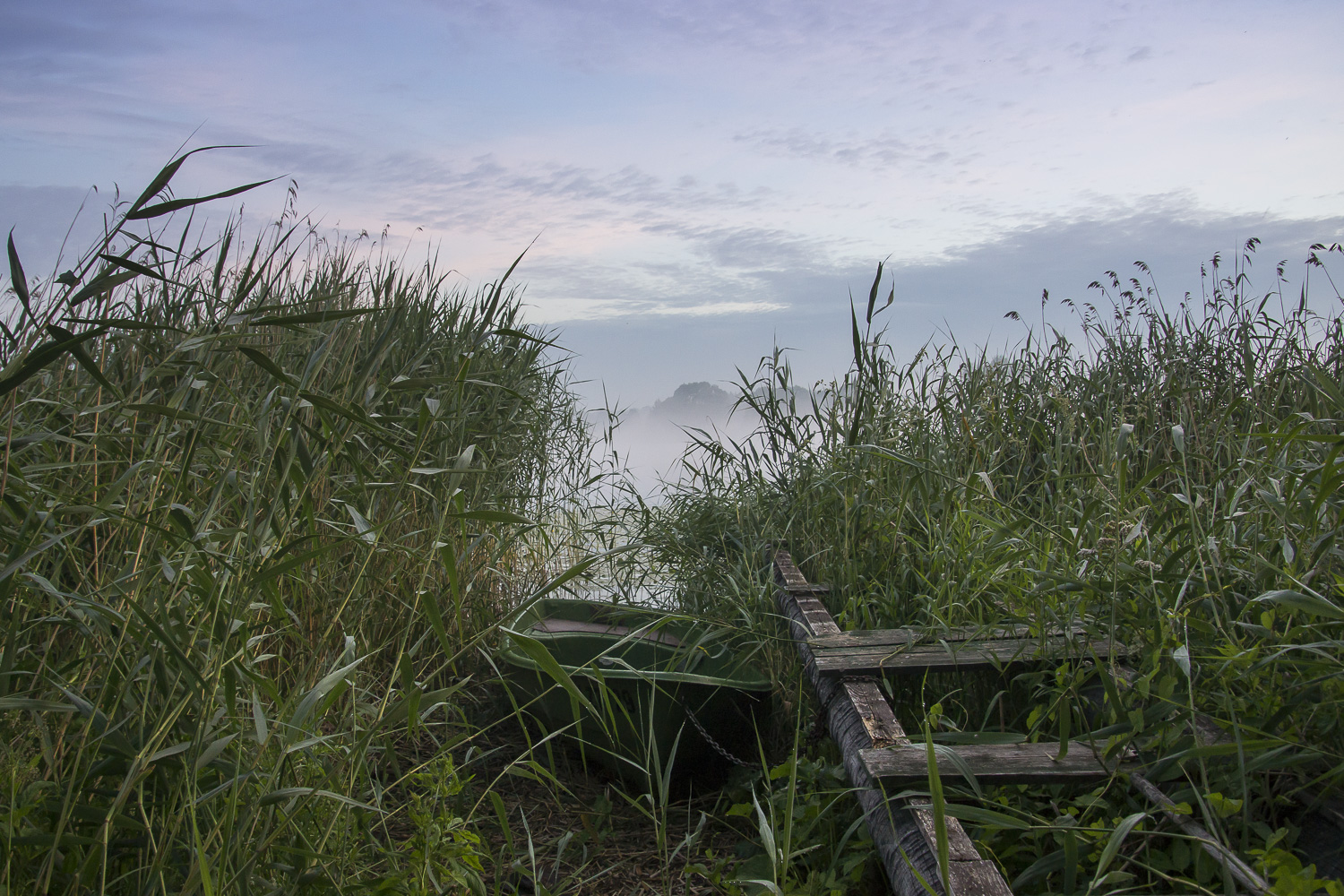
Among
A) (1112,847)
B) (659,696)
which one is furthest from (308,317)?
(659,696)

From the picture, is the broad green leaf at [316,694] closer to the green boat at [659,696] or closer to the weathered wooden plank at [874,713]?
the green boat at [659,696]

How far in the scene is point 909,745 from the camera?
2.07 metres

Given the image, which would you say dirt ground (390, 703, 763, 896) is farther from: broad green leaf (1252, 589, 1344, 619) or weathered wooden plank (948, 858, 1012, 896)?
broad green leaf (1252, 589, 1344, 619)

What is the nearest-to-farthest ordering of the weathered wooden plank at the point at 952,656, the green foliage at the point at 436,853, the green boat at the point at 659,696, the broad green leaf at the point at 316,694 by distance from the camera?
the broad green leaf at the point at 316,694
the green foliage at the point at 436,853
the weathered wooden plank at the point at 952,656
the green boat at the point at 659,696

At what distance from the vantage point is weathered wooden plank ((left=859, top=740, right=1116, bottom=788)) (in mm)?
1951

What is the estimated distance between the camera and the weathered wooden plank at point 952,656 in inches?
99.4

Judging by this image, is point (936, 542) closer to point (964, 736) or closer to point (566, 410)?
point (964, 736)

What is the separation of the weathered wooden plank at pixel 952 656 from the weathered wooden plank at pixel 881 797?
2.0 inches

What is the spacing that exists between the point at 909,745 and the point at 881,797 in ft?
0.57

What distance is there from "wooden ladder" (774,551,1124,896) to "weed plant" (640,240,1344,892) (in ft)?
0.25

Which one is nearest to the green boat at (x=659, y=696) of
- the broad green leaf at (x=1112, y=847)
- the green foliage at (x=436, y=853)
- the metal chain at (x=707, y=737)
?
the metal chain at (x=707, y=737)

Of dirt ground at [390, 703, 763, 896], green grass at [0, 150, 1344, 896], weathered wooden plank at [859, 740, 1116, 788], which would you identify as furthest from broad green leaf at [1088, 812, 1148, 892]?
dirt ground at [390, 703, 763, 896]

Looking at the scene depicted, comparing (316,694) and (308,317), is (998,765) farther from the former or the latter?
(308,317)

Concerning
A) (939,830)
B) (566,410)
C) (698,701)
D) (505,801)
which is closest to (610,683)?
(698,701)
